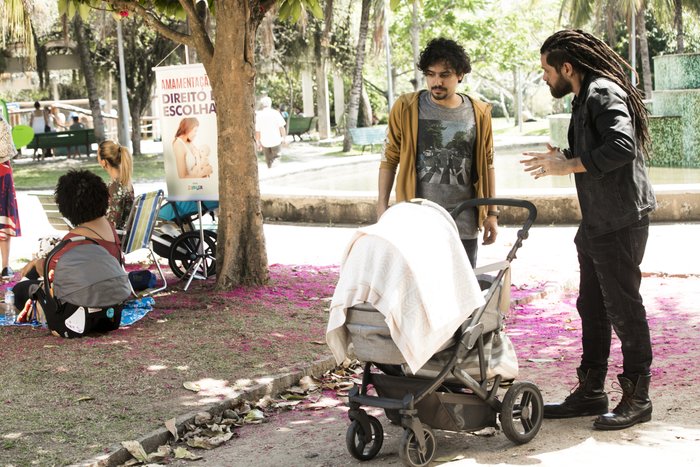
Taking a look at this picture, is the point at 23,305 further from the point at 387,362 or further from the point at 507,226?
the point at 507,226

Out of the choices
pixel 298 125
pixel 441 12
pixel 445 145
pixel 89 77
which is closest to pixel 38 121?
pixel 89 77

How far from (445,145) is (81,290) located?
9.76ft

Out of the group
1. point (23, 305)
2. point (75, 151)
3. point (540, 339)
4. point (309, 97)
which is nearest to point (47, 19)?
point (75, 151)

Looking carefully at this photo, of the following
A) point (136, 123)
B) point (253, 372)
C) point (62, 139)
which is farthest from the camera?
point (136, 123)

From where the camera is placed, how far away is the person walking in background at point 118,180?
32.7 feet

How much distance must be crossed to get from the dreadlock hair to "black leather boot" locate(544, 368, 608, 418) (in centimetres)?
128

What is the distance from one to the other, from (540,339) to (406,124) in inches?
96.0

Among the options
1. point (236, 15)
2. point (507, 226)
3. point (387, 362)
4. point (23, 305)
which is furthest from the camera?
point (507, 226)

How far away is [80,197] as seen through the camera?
788 cm

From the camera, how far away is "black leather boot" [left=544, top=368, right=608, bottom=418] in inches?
222

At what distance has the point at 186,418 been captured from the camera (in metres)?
5.97

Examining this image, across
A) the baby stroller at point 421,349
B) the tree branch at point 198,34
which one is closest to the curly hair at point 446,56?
the baby stroller at point 421,349

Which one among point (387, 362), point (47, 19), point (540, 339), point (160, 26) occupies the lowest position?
point (540, 339)

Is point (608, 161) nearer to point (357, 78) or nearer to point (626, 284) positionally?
point (626, 284)
